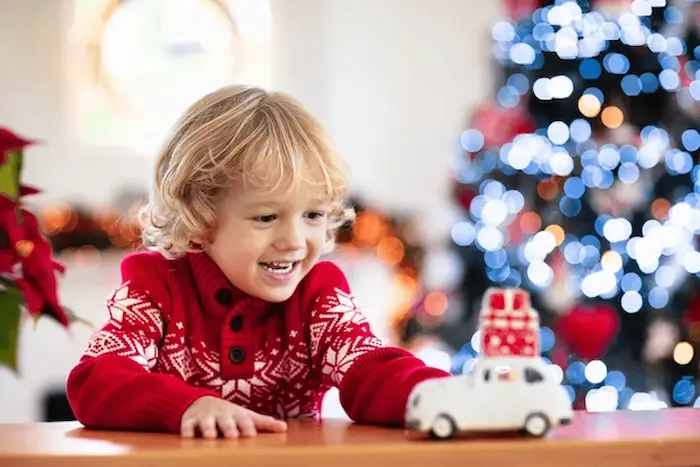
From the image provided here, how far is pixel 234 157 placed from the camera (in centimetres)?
123

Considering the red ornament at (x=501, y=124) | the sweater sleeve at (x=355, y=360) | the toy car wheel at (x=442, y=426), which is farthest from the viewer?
the red ornament at (x=501, y=124)

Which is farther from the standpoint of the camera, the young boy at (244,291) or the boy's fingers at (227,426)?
the young boy at (244,291)

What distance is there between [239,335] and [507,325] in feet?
1.57

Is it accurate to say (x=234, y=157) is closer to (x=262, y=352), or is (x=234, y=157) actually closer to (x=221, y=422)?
(x=262, y=352)

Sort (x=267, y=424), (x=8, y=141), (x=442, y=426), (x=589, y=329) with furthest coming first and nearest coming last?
1. (x=589, y=329)
2. (x=267, y=424)
3. (x=442, y=426)
4. (x=8, y=141)

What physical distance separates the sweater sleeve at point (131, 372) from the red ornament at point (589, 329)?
94.9 inches

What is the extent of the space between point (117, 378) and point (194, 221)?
237 millimetres

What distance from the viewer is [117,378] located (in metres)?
1.11

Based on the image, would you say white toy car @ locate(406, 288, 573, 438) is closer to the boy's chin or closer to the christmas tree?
the boy's chin

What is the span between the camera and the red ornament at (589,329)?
3514 mm

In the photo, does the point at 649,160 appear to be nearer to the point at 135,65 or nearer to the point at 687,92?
the point at 687,92

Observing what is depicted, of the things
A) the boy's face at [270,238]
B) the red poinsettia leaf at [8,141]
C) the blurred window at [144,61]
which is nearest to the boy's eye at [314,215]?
the boy's face at [270,238]

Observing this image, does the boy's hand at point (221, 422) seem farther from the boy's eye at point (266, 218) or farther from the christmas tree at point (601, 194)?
the christmas tree at point (601, 194)

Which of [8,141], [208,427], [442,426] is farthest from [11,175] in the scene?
[442,426]
